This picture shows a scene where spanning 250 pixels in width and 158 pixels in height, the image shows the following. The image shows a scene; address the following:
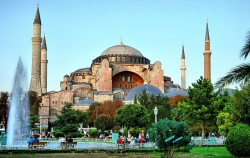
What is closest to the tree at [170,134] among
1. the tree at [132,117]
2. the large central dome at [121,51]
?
the tree at [132,117]

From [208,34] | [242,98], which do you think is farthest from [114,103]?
[242,98]

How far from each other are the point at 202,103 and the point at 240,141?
24.0 ft

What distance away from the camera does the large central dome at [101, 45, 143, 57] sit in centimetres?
6509

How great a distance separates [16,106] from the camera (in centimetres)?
2472

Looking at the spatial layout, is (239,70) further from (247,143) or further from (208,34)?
(208,34)

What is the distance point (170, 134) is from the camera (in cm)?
1125

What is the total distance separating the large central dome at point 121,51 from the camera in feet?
214

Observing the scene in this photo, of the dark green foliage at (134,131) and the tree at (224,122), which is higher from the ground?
the tree at (224,122)

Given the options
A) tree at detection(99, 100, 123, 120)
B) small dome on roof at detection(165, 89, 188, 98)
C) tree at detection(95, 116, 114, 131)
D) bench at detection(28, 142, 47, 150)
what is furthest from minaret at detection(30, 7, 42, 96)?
bench at detection(28, 142, 47, 150)

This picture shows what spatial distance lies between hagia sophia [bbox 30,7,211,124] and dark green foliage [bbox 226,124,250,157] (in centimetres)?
3659

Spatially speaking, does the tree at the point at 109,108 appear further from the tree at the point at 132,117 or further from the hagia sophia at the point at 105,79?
the tree at the point at 132,117

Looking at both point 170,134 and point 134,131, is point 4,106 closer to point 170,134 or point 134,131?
point 134,131

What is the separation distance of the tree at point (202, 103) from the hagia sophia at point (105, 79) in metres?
29.3

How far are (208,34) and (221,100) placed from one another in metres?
33.4
